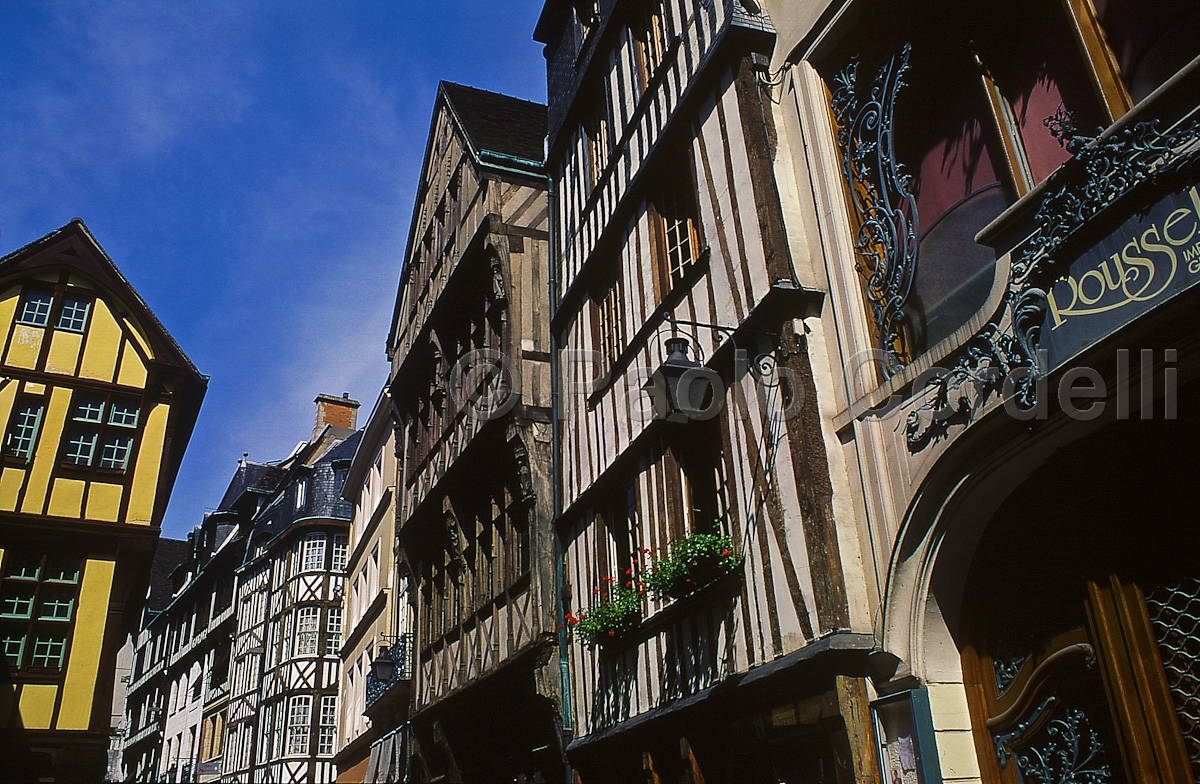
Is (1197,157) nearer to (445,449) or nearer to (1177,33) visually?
(1177,33)

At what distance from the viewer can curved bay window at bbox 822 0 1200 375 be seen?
14.5 ft

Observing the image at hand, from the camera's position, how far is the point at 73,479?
575 inches

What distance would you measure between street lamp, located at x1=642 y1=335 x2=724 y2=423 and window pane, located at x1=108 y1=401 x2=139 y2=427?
11295 mm

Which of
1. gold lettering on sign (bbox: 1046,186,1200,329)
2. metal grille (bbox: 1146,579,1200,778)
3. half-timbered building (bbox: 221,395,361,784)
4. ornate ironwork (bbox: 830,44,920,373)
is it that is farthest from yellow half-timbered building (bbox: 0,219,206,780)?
gold lettering on sign (bbox: 1046,186,1200,329)

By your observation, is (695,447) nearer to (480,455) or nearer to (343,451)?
(480,455)

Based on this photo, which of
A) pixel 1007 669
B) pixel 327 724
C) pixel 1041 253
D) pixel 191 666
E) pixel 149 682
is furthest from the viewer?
pixel 149 682

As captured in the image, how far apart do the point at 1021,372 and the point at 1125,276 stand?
0.62m

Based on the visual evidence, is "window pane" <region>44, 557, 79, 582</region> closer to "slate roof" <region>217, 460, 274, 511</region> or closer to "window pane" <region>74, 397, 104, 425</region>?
"window pane" <region>74, 397, 104, 425</region>

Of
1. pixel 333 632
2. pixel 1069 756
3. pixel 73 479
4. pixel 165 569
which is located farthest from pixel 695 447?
pixel 165 569

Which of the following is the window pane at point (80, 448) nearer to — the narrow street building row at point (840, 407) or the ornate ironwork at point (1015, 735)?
the narrow street building row at point (840, 407)

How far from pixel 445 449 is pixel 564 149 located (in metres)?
4.78

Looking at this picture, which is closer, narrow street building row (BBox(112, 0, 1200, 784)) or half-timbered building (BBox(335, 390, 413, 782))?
narrow street building row (BBox(112, 0, 1200, 784))

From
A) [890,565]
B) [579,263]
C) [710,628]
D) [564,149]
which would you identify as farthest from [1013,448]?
[564,149]

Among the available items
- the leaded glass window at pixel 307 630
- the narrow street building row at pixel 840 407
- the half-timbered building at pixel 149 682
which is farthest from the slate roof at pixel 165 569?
the narrow street building row at pixel 840 407
